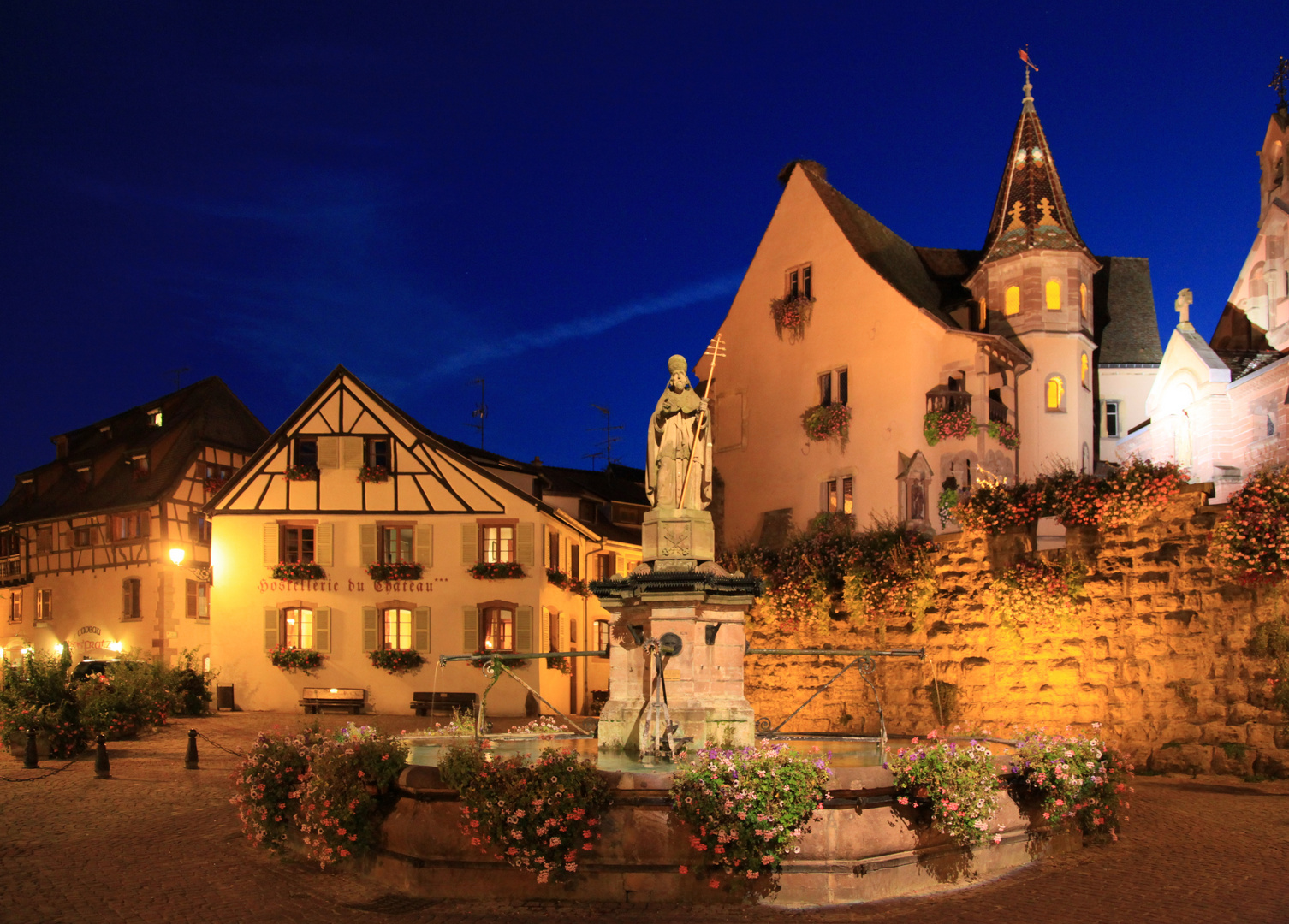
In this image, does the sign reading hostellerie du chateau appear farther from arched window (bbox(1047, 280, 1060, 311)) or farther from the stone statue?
the stone statue

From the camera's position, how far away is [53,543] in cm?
3372

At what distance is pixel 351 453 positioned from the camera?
27.1 meters

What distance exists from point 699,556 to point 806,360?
51.1ft

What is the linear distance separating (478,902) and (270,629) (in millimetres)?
20080

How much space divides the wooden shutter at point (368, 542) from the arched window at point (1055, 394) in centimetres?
1568

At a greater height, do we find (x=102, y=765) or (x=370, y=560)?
(x=370, y=560)

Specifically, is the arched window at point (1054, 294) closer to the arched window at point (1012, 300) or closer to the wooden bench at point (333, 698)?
the arched window at point (1012, 300)

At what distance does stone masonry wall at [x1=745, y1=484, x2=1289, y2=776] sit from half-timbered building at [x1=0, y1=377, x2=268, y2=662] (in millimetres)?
17556

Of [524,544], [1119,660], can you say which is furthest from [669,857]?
[524,544]

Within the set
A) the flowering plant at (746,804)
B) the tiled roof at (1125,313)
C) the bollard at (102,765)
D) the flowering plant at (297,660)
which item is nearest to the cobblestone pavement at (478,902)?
the flowering plant at (746,804)

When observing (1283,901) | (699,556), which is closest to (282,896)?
(699,556)

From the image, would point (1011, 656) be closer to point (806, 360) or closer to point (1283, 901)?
point (1283, 901)

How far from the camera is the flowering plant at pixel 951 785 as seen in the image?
26.0 feet

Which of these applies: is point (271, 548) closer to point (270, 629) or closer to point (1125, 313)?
point (270, 629)
